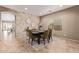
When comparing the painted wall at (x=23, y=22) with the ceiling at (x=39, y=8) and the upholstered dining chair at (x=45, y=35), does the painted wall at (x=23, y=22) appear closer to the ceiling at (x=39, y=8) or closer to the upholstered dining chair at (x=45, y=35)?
the ceiling at (x=39, y=8)

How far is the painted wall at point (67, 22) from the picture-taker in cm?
483

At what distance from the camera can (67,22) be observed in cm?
500

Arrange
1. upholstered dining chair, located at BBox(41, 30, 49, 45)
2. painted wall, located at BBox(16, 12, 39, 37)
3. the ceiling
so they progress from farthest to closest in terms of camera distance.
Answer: upholstered dining chair, located at BBox(41, 30, 49, 45), painted wall, located at BBox(16, 12, 39, 37), the ceiling

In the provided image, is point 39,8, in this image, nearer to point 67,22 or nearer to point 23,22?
point 23,22

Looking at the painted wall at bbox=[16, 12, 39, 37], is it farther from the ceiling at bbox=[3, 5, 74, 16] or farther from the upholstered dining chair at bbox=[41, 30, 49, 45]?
the upholstered dining chair at bbox=[41, 30, 49, 45]

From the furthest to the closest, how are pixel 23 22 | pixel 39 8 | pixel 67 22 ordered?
pixel 67 22
pixel 23 22
pixel 39 8

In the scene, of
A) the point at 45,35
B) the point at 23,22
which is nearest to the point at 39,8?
the point at 23,22

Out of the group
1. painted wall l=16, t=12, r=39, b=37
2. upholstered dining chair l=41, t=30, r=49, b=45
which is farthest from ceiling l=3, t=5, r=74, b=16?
upholstered dining chair l=41, t=30, r=49, b=45

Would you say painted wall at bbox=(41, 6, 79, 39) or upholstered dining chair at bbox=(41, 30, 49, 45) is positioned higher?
painted wall at bbox=(41, 6, 79, 39)

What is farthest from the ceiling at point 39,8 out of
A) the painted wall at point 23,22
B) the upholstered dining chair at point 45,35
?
the upholstered dining chair at point 45,35

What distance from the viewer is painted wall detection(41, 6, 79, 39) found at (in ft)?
15.8

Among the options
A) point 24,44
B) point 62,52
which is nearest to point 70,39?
point 62,52
